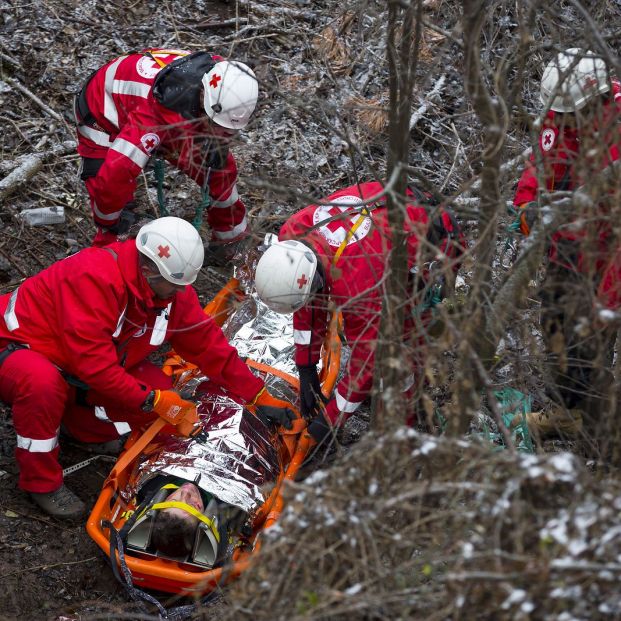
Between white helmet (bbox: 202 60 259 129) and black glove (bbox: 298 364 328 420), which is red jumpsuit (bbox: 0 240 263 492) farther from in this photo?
white helmet (bbox: 202 60 259 129)

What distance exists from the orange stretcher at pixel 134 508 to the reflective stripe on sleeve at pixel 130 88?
1.52m

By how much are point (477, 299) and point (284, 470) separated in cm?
198

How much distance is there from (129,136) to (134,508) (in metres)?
2.26

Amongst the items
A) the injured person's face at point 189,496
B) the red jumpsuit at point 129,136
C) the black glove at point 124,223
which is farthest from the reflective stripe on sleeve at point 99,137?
the injured person's face at point 189,496

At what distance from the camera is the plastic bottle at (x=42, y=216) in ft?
21.1

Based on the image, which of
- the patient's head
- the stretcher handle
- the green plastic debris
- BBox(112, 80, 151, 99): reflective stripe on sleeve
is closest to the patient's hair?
the patient's head

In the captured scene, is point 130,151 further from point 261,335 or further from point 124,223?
point 261,335

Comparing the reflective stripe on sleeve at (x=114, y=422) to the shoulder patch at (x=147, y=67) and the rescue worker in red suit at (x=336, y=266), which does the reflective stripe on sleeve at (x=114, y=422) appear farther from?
the shoulder patch at (x=147, y=67)

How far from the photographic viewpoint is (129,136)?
5.26 metres

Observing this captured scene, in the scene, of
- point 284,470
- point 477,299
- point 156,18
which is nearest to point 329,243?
point 284,470

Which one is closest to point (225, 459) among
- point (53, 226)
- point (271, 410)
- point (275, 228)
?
point (271, 410)

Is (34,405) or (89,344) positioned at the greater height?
(89,344)

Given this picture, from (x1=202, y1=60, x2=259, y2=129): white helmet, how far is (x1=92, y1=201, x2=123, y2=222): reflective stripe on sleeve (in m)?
0.97

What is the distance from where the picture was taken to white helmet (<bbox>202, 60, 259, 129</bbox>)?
5121 millimetres
